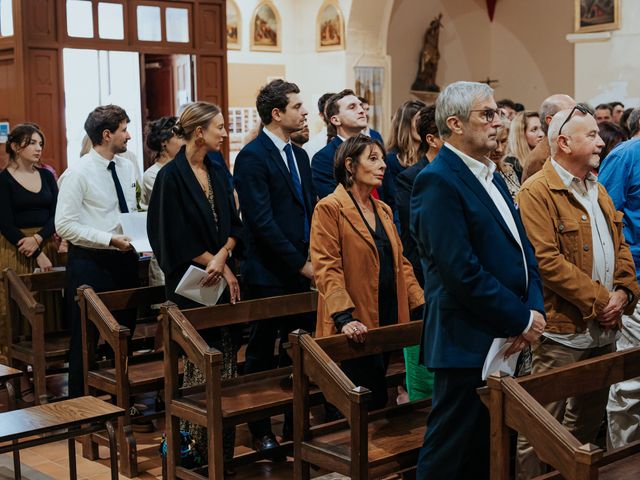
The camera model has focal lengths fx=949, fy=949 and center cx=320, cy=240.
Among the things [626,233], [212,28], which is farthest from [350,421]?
[212,28]

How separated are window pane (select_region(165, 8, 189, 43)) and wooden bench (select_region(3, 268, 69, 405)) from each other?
470 centimetres

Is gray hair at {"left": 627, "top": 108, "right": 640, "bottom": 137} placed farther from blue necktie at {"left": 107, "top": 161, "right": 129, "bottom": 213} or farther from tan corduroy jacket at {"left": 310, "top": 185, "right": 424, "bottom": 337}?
blue necktie at {"left": 107, "top": 161, "right": 129, "bottom": 213}

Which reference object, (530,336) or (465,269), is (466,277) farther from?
(530,336)

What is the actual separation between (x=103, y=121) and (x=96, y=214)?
528mm

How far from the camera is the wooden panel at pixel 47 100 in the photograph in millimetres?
9109

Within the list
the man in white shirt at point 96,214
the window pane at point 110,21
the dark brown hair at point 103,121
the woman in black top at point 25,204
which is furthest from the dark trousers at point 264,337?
the window pane at point 110,21

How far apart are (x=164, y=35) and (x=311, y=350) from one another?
704 centimetres

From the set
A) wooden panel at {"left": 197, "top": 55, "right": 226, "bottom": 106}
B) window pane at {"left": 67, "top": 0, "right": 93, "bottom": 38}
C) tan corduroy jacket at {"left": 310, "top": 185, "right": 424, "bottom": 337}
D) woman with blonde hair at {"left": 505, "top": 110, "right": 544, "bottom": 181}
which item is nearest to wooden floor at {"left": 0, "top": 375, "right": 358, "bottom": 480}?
tan corduroy jacket at {"left": 310, "top": 185, "right": 424, "bottom": 337}

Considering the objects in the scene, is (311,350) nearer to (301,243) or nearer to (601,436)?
(301,243)

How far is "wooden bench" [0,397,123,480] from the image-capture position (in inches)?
145

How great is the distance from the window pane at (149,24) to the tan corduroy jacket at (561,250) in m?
6.89

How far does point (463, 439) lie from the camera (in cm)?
327

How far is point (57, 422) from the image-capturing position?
12.3 feet

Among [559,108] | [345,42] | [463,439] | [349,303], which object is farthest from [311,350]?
[345,42]
